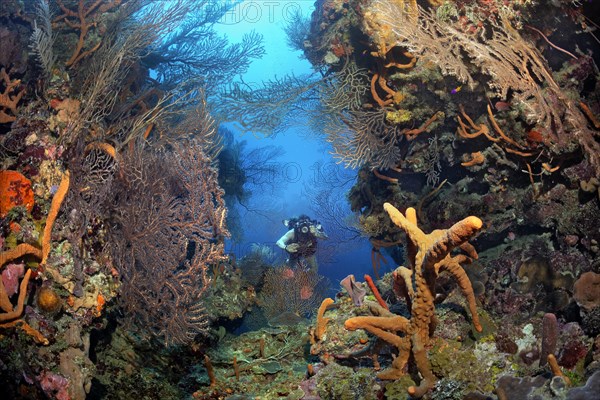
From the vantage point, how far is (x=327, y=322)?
216 inches

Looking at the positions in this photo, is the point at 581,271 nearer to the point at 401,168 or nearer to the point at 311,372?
the point at 311,372

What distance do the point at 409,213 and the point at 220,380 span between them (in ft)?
11.9

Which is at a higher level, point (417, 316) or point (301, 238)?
point (301, 238)

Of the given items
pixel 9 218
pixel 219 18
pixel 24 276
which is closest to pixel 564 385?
pixel 24 276

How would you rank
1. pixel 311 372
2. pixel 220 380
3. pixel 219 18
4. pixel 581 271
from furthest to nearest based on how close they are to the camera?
pixel 219 18 < pixel 220 380 < pixel 311 372 < pixel 581 271

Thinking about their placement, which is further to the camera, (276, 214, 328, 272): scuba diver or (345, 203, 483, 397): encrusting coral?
(276, 214, 328, 272): scuba diver

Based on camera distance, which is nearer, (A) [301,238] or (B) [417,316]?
(B) [417,316]

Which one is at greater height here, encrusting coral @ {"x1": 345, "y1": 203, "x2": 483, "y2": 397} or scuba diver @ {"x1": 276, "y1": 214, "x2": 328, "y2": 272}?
scuba diver @ {"x1": 276, "y1": 214, "x2": 328, "y2": 272}

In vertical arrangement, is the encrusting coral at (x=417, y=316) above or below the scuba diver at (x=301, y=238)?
below

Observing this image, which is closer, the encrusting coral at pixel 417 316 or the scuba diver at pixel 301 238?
the encrusting coral at pixel 417 316

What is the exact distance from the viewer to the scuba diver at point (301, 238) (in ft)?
30.7

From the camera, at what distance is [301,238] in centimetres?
947

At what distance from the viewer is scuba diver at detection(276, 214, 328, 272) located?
935 centimetres

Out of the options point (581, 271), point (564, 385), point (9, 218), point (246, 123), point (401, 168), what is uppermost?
point (246, 123)
